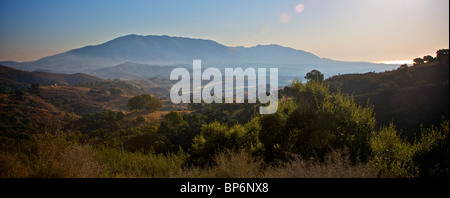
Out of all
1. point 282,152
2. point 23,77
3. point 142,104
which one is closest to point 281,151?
point 282,152

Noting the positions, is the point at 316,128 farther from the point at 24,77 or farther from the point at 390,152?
the point at 24,77

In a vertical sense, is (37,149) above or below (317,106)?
below

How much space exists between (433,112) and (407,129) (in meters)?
5.12

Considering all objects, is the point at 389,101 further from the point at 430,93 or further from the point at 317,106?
the point at 317,106

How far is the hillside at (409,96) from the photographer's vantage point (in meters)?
25.4

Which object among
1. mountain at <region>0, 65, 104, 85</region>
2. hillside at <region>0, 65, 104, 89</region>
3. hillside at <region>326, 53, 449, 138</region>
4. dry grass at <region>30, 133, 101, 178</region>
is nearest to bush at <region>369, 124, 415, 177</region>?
dry grass at <region>30, 133, 101, 178</region>

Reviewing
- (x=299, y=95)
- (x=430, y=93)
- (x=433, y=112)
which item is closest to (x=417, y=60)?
(x=430, y=93)

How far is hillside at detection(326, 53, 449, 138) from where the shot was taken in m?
25.4

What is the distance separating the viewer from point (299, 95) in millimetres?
9664

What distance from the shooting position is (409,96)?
3002cm

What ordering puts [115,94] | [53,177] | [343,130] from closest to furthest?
[53,177] → [343,130] → [115,94]

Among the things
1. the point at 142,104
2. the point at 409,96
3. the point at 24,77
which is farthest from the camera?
the point at 24,77

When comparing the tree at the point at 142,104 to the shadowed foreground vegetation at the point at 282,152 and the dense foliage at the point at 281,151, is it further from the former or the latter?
the shadowed foreground vegetation at the point at 282,152

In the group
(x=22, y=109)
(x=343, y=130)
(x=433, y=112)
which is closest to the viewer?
(x=343, y=130)
